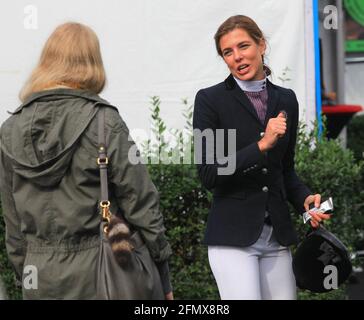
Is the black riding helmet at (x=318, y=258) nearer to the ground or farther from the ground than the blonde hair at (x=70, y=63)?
nearer to the ground

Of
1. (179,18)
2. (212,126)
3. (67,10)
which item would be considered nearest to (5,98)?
(67,10)


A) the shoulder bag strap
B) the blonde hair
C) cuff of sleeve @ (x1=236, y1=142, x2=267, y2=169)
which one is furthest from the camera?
cuff of sleeve @ (x1=236, y1=142, x2=267, y2=169)

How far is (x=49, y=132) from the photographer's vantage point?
3.31 metres

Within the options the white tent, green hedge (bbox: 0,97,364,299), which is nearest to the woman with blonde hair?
green hedge (bbox: 0,97,364,299)

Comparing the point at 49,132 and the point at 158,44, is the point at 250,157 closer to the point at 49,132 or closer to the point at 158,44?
the point at 49,132

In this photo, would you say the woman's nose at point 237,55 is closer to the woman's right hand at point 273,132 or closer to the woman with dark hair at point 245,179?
the woman with dark hair at point 245,179

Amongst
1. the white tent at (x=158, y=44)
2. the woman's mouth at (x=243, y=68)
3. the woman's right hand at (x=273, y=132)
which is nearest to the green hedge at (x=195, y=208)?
the white tent at (x=158, y=44)

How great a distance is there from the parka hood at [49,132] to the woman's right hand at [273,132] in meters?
0.74

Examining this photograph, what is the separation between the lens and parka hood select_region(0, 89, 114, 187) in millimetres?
3277

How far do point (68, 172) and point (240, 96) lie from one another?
970 millimetres

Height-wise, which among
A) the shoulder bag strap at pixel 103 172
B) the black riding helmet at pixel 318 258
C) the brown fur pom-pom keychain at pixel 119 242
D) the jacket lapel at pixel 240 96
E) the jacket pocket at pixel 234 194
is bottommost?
the black riding helmet at pixel 318 258

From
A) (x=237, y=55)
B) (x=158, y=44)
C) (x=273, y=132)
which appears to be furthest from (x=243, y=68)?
(x=158, y=44)

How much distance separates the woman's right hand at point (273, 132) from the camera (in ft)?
11.8

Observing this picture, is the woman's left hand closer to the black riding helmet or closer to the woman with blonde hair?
the black riding helmet
